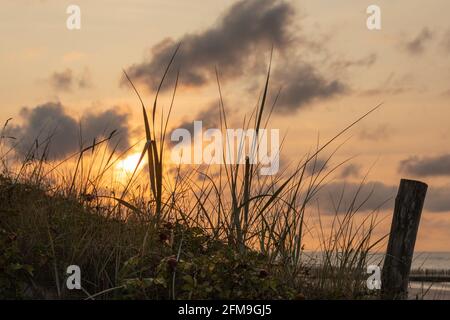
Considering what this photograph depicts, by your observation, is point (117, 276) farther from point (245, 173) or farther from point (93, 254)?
point (245, 173)

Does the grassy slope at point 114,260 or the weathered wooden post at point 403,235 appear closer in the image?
the grassy slope at point 114,260

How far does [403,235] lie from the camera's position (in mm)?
7152

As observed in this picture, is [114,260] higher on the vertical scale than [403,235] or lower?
lower

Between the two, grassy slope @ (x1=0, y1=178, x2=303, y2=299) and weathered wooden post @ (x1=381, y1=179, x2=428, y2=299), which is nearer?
grassy slope @ (x1=0, y1=178, x2=303, y2=299)

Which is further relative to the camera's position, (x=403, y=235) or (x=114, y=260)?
(x=403, y=235)

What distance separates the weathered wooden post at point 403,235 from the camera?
7098 mm

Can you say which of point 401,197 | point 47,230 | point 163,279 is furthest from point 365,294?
point 47,230

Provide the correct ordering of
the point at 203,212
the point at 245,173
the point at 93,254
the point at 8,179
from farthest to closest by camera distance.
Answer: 1. the point at 8,179
2. the point at 203,212
3. the point at 245,173
4. the point at 93,254

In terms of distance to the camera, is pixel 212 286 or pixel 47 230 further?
pixel 47 230

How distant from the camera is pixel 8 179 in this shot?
8.58 metres

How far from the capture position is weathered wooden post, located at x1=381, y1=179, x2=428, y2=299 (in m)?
7.10
